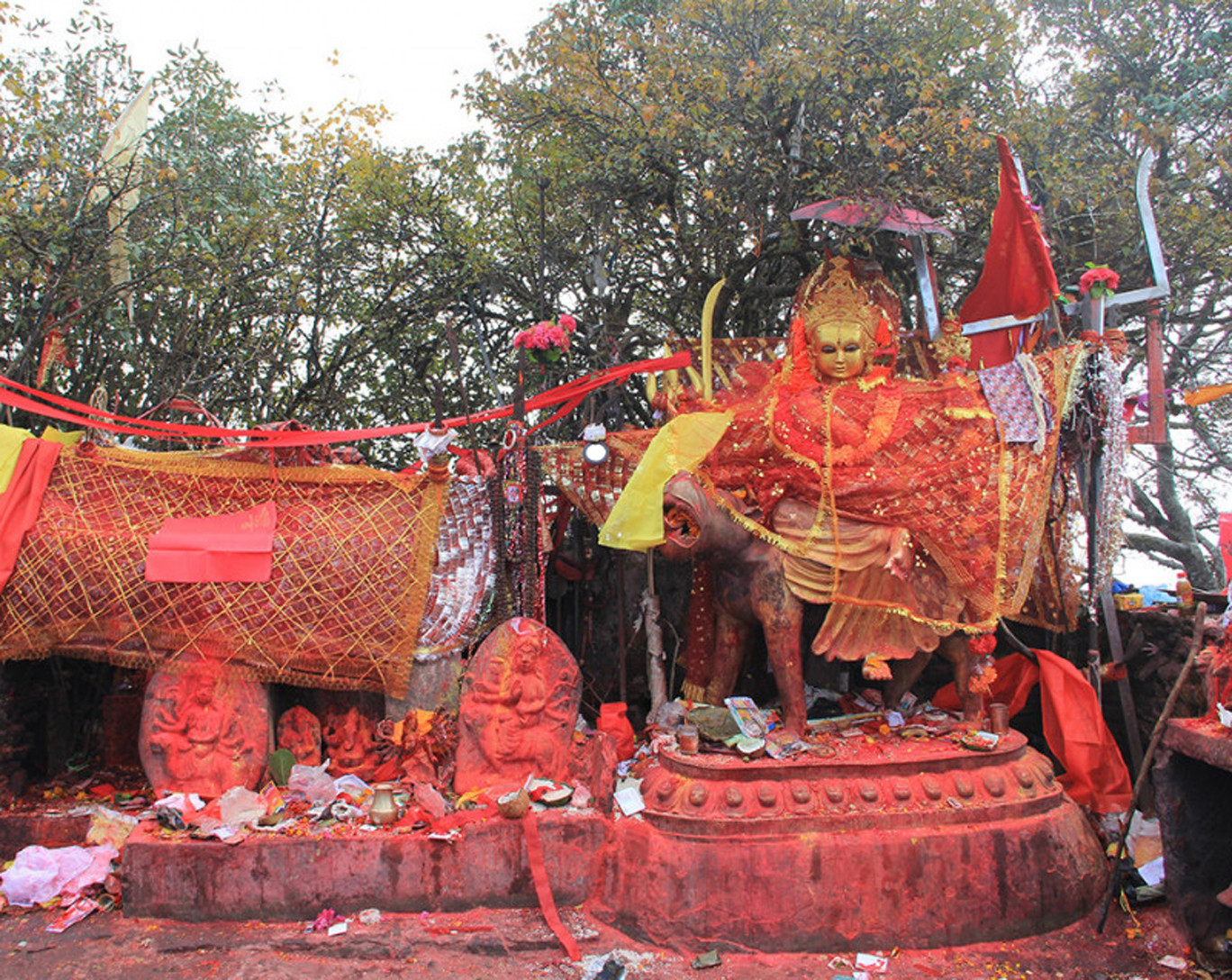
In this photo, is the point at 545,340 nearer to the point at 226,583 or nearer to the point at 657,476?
the point at 657,476

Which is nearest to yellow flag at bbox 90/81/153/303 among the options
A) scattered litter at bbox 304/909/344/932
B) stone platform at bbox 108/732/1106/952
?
stone platform at bbox 108/732/1106/952

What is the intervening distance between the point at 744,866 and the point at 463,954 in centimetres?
133

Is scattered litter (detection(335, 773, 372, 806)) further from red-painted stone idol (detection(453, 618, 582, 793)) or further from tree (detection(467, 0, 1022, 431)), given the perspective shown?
tree (detection(467, 0, 1022, 431))

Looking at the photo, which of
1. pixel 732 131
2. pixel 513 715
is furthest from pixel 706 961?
pixel 732 131

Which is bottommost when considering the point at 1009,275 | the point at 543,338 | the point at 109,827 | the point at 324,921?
the point at 324,921

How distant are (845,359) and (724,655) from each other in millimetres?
1893

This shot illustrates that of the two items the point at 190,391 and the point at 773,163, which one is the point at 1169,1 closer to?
the point at 773,163

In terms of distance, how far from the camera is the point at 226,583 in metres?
5.01

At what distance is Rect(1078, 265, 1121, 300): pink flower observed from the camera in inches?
215

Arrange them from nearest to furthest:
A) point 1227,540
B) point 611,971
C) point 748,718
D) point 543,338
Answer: point 611,971, point 1227,540, point 748,718, point 543,338

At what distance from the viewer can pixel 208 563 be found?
4973 mm

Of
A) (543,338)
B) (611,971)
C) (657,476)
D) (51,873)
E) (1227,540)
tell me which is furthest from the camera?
(543,338)

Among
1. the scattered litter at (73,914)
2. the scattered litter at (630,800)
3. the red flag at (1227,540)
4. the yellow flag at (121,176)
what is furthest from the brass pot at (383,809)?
A: the yellow flag at (121,176)

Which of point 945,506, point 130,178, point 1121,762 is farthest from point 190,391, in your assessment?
point 1121,762
